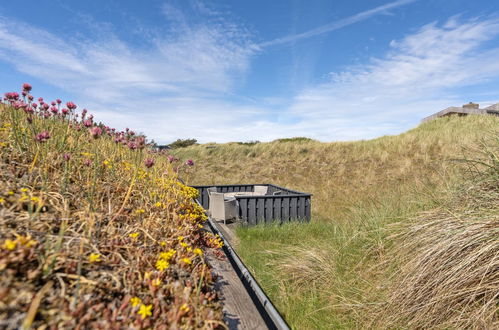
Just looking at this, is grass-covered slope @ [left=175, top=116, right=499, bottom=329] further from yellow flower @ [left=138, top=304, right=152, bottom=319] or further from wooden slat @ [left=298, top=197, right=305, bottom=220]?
yellow flower @ [left=138, top=304, right=152, bottom=319]

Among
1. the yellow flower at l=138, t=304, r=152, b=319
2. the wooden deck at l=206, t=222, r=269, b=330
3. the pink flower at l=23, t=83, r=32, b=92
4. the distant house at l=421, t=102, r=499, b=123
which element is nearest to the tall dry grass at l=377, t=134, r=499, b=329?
the wooden deck at l=206, t=222, r=269, b=330

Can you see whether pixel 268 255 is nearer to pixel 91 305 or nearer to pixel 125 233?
pixel 125 233

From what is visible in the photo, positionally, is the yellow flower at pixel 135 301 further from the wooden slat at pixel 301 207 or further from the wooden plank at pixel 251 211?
the wooden slat at pixel 301 207

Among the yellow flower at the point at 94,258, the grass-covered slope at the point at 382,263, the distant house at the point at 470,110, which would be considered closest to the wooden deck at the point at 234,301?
the yellow flower at the point at 94,258

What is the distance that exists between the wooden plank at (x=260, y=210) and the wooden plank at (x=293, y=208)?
95cm

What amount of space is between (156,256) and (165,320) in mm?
442

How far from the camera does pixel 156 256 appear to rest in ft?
5.05

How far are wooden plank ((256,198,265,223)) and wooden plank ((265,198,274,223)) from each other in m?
0.11

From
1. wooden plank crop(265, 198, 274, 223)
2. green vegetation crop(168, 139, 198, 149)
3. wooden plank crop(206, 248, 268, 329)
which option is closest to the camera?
A: wooden plank crop(206, 248, 268, 329)

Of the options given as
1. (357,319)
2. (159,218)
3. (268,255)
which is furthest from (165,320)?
(268,255)

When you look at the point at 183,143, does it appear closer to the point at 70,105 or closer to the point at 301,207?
the point at 301,207

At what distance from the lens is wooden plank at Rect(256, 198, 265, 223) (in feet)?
26.1

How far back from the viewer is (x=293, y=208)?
329 inches

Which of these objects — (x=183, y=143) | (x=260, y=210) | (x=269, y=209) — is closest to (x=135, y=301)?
(x=260, y=210)
